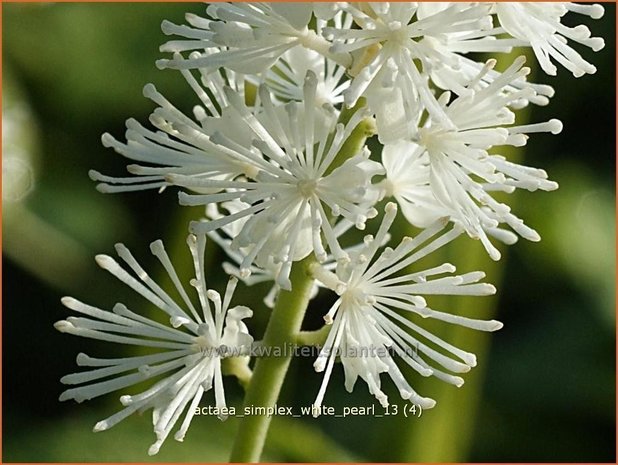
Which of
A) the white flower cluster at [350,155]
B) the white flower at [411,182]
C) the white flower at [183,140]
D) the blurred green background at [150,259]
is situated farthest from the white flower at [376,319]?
the blurred green background at [150,259]

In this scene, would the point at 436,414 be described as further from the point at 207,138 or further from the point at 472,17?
the point at 472,17

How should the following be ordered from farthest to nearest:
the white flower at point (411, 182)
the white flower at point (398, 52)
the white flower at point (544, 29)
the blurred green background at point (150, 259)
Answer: the blurred green background at point (150, 259)
the white flower at point (411, 182)
the white flower at point (544, 29)
the white flower at point (398, 52)

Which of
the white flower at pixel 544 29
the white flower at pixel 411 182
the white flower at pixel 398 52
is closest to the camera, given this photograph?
the white flower at pixel 398 52

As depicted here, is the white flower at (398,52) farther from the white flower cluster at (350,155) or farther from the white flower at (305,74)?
the white flower at (305,74)

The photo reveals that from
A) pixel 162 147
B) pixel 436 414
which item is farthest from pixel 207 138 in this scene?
pixel 436 414

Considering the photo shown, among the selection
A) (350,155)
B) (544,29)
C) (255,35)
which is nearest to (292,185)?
(350,155)

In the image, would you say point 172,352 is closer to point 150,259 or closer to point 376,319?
point 376,319

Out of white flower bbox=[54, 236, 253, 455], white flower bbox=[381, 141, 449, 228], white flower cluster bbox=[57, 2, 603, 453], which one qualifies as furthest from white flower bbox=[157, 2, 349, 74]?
white flower bbox=[54, 236, 253, 455]
